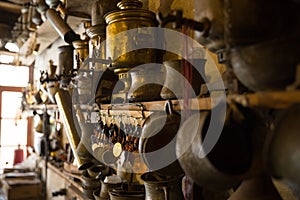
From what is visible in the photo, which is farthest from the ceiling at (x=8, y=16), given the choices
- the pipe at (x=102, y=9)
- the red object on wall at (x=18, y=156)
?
the pipe at (x=102, y=9)

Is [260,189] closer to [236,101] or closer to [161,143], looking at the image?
[236,101]

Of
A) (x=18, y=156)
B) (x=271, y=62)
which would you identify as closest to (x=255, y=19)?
(x=271, y=62)

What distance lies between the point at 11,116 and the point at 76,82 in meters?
3.40

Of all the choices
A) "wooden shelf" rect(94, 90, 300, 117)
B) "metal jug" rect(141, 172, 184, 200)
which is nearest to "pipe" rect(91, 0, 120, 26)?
"wooden shelf" rect(94, 90, 300, 117)

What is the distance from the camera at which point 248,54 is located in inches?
23.2

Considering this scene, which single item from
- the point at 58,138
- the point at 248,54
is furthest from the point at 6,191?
the point at 248,54

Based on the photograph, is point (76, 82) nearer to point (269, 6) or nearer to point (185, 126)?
point (185, 126)

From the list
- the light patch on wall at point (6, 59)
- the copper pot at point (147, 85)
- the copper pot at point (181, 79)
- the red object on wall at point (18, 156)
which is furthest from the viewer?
the light patch on wall at point (6, 59)

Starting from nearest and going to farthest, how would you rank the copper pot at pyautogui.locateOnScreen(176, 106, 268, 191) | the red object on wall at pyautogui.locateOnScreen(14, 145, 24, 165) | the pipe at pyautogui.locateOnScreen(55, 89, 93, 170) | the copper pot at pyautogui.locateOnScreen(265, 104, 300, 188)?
1. the copper pot at pyautogui.locateOnScreen(265, 104, 300, 188)
2. the copper pot at pyautogui.locateOnScreen(176, 106, 268, 191)
3. the pipe at pyautogui.locateOnScreen(55, 89, 93, 170)
4. the red object on wall at pyautogui.locateOnScreen(14, 145, 24, 165)

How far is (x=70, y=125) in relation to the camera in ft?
6.37

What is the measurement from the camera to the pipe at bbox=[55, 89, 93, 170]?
5.53 ft

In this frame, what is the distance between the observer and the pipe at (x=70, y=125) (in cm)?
169

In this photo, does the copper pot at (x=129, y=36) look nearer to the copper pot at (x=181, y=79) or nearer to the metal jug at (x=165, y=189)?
the copper pot at (x=181, y=79)

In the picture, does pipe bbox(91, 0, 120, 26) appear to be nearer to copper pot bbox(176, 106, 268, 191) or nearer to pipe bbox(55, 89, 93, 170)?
pipe bbox(55, 89, 93, 170)
